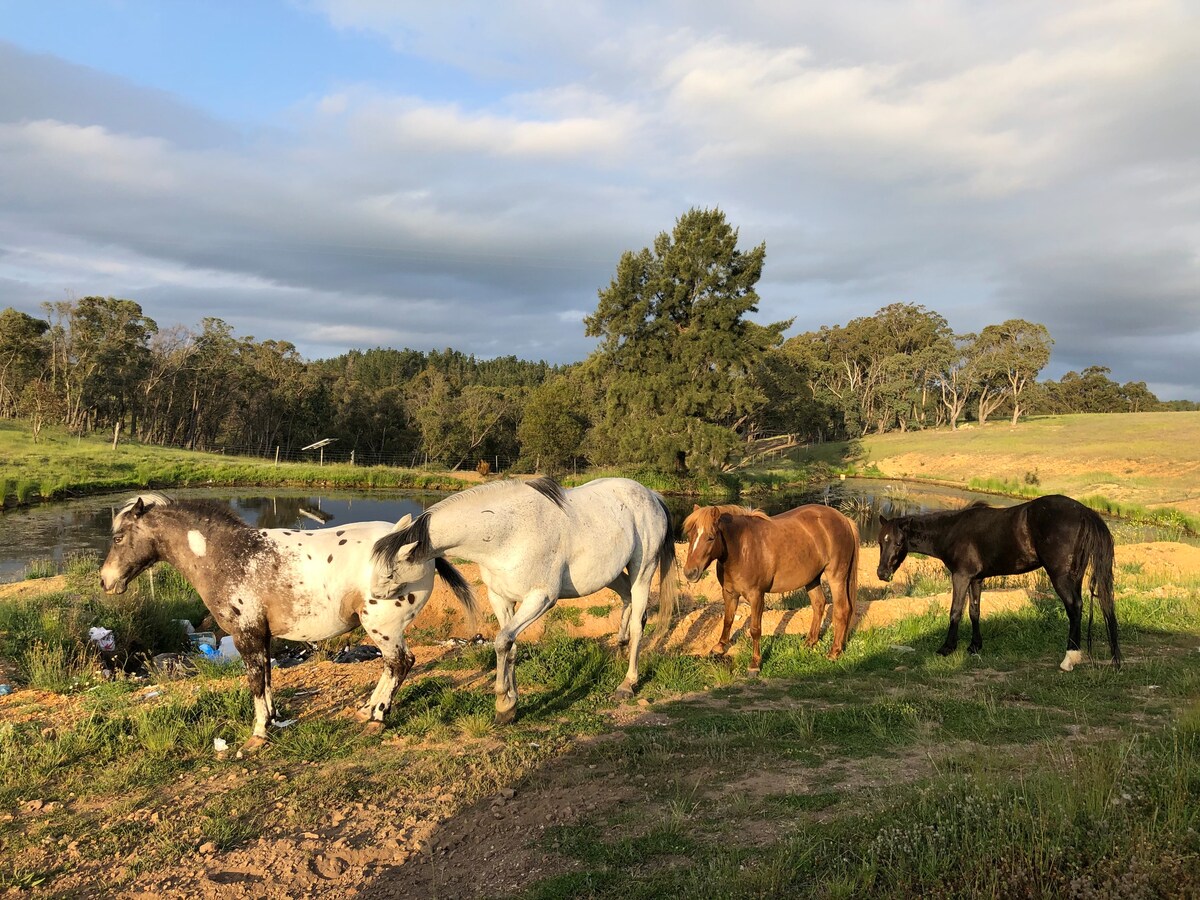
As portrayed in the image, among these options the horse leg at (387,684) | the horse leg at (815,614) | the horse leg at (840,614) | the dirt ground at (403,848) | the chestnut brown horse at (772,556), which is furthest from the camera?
the horse leg at (815,614)

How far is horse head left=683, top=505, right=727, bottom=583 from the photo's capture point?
7773mm

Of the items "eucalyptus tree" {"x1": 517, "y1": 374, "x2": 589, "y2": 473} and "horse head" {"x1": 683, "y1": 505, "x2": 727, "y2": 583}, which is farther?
"eucalyptus tree" {"x1": 517, "y1": 374, "x2": 589, "y2": 473}

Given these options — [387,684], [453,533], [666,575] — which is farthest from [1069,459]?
[387,684]

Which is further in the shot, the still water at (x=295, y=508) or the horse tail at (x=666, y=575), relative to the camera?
the still water at (x=295, y=508)

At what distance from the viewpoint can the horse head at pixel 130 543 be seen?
5789 millimetres

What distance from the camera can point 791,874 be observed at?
3105 millimetres

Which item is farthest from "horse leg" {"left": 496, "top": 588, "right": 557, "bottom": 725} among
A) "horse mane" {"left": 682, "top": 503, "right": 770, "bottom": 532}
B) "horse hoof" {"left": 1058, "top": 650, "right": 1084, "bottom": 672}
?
"horse hoof" {"left": 1058, "top": 650, "right": 1084, "bottom": 672}

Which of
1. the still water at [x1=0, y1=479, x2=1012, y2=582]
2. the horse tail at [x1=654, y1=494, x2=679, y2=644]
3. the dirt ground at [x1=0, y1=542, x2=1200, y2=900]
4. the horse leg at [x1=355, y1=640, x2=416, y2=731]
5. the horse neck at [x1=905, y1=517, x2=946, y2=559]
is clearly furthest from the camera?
the still water at [x1=0, y1=479, x2=1012, y2=582]

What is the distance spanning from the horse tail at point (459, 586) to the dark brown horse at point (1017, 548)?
5.46 m

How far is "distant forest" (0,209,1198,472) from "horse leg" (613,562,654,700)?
108 ft

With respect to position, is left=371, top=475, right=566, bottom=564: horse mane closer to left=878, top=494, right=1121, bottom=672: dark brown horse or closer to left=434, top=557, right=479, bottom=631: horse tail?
left=434, top=557, right=479, bottom=631: horse tail

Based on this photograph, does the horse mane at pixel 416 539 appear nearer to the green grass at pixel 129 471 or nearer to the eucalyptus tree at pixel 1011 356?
the green grass at pixel 129 471

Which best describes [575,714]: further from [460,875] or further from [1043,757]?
[1043,757]

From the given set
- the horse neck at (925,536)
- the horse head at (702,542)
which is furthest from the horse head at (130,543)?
the horse neck at (925,536)
